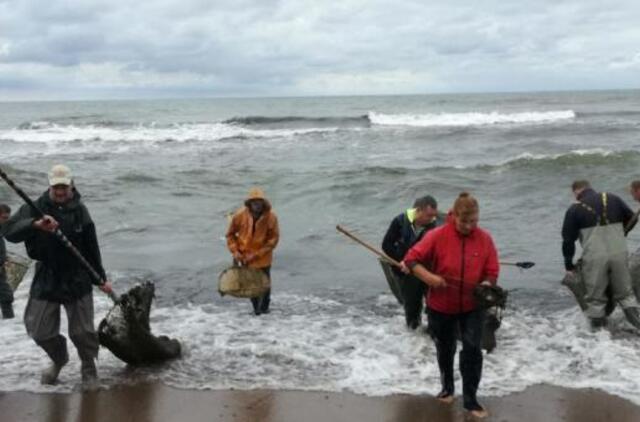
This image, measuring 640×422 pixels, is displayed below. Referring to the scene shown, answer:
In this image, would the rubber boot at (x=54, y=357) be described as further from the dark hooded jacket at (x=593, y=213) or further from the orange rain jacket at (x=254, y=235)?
the dark hooded jacket at (x=593, y=213)

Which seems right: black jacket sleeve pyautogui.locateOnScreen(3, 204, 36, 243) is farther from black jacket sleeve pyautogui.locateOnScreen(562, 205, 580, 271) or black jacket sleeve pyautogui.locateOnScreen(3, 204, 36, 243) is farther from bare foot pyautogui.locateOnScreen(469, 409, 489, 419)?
black jacket sleeve pyautogui.locateOnScreen(562, 205, 580, 271)

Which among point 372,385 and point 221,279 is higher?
point 221,279

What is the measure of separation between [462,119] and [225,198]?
3377 centimetres

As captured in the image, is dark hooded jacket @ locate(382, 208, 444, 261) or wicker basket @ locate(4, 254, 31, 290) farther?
wicker basket @ locate(4, 254, 31, 290)

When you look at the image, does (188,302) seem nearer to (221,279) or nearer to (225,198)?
(221,279)

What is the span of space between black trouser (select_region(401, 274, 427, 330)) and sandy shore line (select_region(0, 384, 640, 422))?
1.80 meters

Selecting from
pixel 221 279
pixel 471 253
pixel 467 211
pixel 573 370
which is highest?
pixel 467 211

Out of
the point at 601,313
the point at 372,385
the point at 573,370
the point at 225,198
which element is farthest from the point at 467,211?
the point at 225,198

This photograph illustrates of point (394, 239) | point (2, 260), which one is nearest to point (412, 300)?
point (394, 239)

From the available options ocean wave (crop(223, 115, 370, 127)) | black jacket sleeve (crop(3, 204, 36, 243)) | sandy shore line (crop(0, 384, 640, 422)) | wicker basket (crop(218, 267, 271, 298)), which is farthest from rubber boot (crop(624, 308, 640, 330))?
ocean wave (crop(223, 115, 370, 127))

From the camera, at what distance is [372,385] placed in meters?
6.23

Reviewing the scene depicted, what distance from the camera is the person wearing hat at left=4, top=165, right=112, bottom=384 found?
545cm

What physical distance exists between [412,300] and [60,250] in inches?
145

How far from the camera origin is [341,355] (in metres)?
7.13
